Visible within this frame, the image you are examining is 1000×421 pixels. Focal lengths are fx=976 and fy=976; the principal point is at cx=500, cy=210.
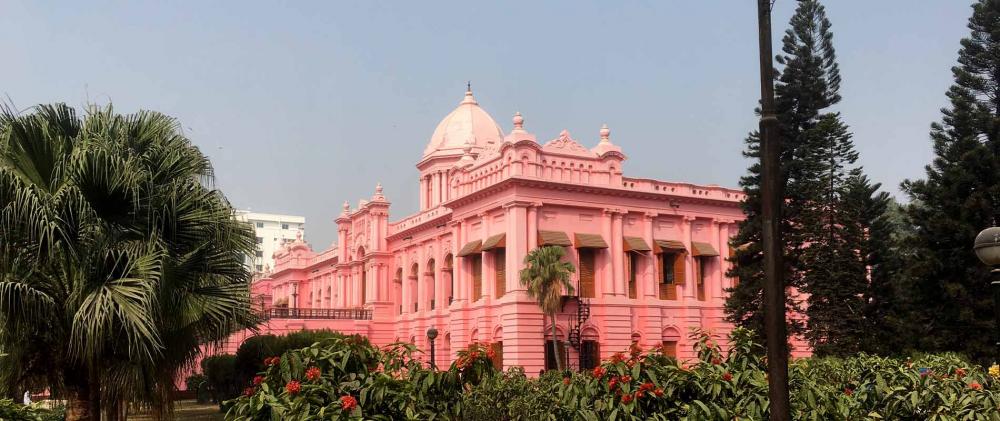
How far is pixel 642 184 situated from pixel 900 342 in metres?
11.0

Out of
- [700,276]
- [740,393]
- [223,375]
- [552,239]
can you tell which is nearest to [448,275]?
[552,239]

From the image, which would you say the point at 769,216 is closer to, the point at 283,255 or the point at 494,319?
the point at 494,319

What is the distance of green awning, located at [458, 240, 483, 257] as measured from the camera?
34.1 meters

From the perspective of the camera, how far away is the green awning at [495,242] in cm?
3250

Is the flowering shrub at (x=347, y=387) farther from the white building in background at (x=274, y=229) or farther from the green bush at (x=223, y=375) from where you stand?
the white building in background at (x=274, y=229)

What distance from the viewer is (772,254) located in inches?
227

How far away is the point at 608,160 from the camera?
34.2m

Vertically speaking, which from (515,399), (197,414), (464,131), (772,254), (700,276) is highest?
(464,131)

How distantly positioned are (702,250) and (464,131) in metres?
14.7

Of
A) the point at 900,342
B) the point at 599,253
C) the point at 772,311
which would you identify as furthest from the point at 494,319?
the point at 772,311

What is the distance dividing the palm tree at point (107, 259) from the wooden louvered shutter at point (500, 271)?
20.4m

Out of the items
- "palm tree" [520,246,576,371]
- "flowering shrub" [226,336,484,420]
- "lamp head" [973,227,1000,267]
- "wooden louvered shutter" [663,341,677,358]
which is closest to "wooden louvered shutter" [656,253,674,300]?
"wooden louvered shutter" [663,341,677,358]

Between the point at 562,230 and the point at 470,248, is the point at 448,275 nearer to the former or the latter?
the point at 470,248

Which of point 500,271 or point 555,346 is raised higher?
point 500,271
